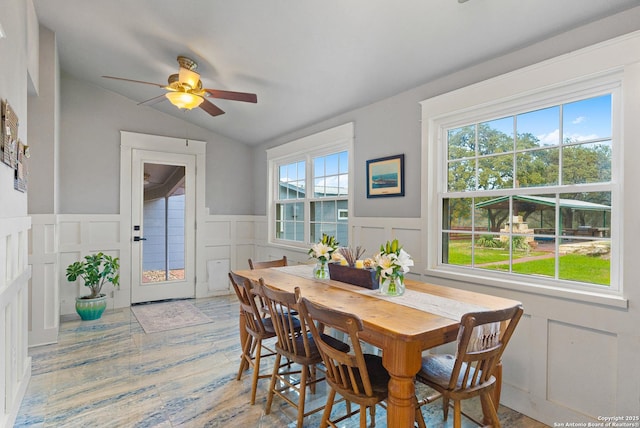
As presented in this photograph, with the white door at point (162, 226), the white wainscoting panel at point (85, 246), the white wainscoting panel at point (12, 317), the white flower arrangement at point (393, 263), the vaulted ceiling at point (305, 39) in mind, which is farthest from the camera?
the white door at point (162, 226)

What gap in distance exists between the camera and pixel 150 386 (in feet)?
8.53

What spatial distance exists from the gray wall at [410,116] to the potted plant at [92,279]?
9.68 ft

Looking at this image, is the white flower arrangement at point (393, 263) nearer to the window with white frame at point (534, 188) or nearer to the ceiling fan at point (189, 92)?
the window with white frame at point (534, 188)

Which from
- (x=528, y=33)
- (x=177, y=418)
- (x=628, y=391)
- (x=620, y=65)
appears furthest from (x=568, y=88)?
(x=177, y=418)

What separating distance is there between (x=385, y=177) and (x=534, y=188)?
4.19 feet

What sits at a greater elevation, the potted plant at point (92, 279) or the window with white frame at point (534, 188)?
the window with white frame at point (534, 188)

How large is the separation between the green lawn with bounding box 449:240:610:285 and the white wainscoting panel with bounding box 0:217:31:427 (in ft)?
9.63

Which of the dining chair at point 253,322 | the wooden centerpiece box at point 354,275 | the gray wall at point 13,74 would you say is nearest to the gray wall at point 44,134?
the gray wall at point 13,74

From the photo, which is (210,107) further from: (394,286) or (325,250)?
(394,286)

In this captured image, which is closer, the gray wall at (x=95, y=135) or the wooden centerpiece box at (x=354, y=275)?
the wooden centerpiece box at (x=354, y=275)

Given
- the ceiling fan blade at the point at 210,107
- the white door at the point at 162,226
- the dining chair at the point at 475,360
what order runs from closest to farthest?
the dining chair at the point at 475,360 < the ceiling fan blade at the point at 210,107 < the white door at the point at 162,226

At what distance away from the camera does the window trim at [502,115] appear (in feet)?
6.45

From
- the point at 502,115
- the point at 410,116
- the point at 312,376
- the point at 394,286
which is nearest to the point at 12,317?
the point at 312,376

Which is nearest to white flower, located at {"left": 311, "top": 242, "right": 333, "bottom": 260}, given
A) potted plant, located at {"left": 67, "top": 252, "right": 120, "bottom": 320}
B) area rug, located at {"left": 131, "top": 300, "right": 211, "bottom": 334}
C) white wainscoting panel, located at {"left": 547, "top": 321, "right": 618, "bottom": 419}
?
white wainscoting panel, located at {"left": 547, "top": 321, "right": 618, "bottom": 419}
